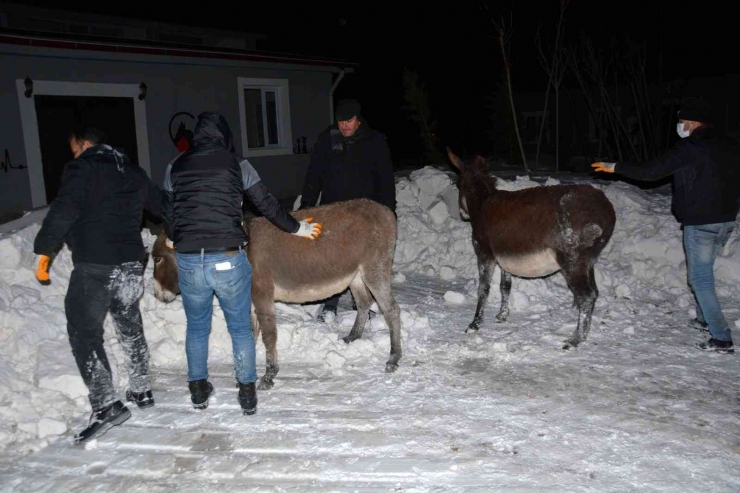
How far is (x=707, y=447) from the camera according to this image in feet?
13.2

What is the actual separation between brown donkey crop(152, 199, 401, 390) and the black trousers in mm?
596

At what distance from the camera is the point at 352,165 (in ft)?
20.9

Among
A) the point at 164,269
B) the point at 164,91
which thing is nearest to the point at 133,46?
the point at 164,91

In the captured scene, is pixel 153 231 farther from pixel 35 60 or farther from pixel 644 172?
pixel 644 172

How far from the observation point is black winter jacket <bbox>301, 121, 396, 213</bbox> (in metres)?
6.33

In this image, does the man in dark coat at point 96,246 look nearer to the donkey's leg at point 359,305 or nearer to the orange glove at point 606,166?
the donkey's leg at point 359,305

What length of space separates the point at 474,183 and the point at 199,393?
4118mm

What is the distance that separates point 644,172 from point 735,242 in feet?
11.8

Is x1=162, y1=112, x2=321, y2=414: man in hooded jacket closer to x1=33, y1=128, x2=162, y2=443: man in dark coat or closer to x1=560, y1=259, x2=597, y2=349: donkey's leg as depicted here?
x1=33, y1=128, x2=162, y2=443: man in dark coat

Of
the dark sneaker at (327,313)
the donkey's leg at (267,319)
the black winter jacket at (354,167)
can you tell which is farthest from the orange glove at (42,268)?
the dark sneaker at (327,313)

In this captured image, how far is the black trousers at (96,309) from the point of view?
428cm

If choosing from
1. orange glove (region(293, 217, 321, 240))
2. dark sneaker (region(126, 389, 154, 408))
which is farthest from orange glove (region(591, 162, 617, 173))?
dark sneaker (region(126, 389, 154, 408))

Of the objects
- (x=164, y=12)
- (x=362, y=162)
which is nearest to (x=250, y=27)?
(x=164, y=12)

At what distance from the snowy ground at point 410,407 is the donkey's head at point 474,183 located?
4.32 ft
